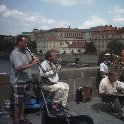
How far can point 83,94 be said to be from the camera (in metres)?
7.86

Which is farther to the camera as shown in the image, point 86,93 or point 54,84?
point 86,93

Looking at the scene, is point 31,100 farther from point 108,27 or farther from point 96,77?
point 108,27

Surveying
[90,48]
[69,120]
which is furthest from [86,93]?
[90,48]

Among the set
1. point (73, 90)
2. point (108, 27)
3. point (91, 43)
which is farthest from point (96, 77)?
point (108, 27)

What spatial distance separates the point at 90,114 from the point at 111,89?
0.77 m

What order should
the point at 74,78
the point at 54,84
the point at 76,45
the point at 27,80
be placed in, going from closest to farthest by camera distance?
the point at 27,80 < the point at 54,84 < the point at 74,78 < the point at 76,45

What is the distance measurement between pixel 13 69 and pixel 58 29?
445ft

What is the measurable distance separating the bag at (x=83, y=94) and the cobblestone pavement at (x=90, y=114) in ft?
0.47

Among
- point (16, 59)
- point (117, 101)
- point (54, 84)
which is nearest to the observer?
point (16, 59)

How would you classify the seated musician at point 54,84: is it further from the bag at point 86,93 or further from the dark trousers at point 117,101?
the bag at point 86,93

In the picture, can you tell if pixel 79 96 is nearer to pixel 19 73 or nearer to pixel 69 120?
pixel 19 73

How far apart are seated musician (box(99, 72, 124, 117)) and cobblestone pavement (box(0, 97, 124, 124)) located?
267mm

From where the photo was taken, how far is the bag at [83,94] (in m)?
7.86

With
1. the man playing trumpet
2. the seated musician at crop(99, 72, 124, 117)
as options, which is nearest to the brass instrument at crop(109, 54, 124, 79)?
the seated musician at crop(99, 72, 124, 117)
